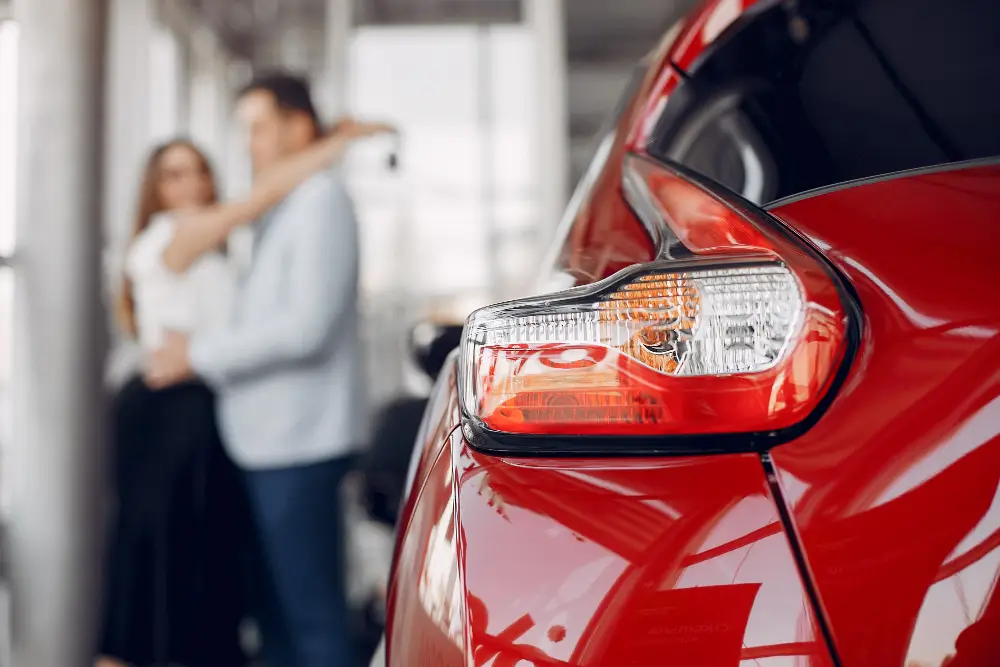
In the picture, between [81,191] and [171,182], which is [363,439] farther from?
[81,191]

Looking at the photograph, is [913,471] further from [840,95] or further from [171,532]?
[171,532]

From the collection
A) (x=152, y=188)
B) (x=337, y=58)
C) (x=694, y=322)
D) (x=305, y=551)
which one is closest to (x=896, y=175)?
(x=694, y=322)

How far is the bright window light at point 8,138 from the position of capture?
2787mm

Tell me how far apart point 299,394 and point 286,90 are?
0.90m

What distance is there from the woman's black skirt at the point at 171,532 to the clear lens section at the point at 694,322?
186 centimetres

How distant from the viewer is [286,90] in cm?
232

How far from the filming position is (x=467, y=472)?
25.7 inches

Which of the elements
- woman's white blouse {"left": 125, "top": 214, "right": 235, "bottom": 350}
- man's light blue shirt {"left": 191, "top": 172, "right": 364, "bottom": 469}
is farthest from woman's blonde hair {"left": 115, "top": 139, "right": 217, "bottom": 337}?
man's light blue shirt {"left": 191, "top": 172, "right": 364, "bottom": 469}

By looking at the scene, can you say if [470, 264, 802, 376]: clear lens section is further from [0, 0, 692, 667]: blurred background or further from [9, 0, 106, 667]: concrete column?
[0, 0, 692, 667]: blurred background

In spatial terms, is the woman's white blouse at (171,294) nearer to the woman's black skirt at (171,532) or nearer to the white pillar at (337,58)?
the woman's black skirt at (171,532)

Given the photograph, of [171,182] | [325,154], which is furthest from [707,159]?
[171,182]

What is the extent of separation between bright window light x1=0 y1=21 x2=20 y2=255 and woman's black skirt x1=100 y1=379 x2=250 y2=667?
1051mm

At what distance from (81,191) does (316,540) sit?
1.59m

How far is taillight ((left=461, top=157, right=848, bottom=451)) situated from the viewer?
61 centimetres
